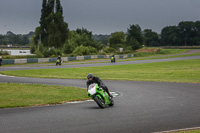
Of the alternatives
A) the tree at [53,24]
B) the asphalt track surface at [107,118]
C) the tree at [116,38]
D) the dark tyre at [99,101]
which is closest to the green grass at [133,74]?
the asphalt track surface at [107,118]

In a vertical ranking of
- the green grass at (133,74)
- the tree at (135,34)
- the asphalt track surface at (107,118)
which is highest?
the tree at (135,34)

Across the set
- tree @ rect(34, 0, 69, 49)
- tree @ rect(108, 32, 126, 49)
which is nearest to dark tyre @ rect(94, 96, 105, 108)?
tree @ rect(34, 0, 69, 49)

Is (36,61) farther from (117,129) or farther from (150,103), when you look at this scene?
(117,129)

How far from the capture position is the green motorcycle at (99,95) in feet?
38.9

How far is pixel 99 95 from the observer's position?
12094 mm

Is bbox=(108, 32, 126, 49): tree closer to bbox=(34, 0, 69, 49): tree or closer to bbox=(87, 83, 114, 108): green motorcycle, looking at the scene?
bbox=(34, 0, 69, 49): tree

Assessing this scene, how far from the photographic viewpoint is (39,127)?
28.5ft

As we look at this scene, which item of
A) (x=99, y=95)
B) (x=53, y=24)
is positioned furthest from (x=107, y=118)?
(x=53, y=24)

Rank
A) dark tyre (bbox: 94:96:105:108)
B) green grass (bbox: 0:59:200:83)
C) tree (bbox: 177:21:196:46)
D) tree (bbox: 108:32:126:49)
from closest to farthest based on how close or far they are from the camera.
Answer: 1. dark tyre (bbox: 94:96:105:108)
2. green grass (bbox: 0:59:200:83)
3. tree (bbox: 177:21:196:46)
4. tree (bbox: 108:32:126:49)

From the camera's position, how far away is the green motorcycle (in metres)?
11.8

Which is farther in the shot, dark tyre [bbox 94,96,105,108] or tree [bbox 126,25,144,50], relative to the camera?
tree [bbox 126,25,144,50]

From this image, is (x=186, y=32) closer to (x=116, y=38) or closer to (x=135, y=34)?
(x=116, y=38)

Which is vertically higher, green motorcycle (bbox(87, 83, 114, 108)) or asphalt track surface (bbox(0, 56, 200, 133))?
green motorcycle (bbox(87, 83, 114, 108))

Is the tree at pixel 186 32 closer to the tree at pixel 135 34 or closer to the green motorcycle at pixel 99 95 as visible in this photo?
the tree at pixel 135 34
